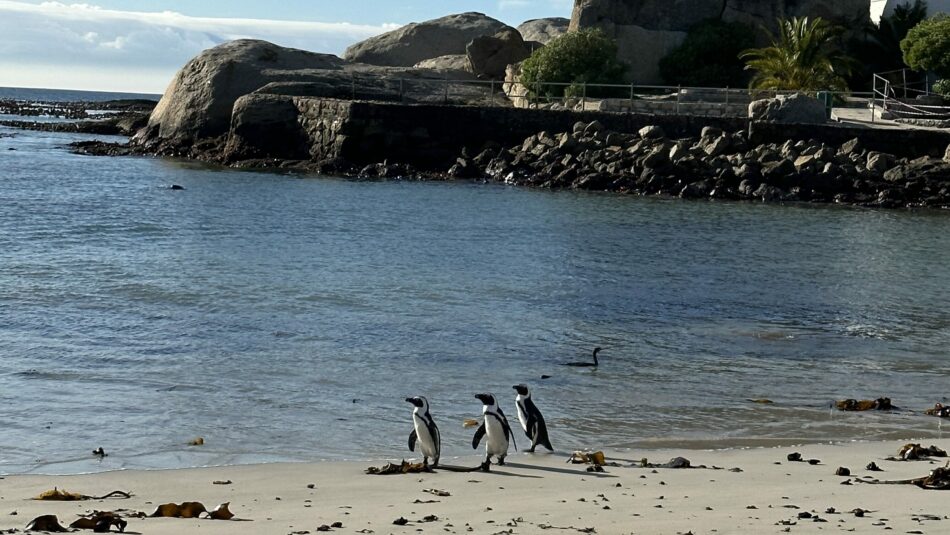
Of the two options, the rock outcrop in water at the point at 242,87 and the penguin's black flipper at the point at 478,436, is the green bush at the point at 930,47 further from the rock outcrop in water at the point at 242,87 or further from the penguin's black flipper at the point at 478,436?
the penguin's black flipper at the point at 478,436

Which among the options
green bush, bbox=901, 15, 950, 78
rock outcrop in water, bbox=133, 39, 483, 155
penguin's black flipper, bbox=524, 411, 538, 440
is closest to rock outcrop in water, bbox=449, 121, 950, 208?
green bush, bbox=901, 15, 950, 78

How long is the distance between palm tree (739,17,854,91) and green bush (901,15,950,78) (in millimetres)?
2644

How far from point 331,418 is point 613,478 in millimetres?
3123

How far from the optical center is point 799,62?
4362 centimetres

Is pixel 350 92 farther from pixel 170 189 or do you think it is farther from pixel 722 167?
pixel 722 167

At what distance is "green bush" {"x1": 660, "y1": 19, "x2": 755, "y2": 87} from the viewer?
156 feet

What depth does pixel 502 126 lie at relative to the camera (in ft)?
137

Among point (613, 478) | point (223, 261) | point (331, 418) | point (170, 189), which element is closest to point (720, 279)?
point (223, 261)

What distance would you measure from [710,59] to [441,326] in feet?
115

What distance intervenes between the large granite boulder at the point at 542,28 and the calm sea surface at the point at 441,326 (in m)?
34.2

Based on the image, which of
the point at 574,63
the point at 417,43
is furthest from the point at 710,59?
the point at 417,43

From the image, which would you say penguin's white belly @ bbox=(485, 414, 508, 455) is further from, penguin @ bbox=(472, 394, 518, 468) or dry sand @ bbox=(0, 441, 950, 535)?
dry sand @ bbox=(0, 441, 950, 535)

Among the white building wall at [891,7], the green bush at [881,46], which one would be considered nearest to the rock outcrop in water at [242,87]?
the green bush at [881,46]

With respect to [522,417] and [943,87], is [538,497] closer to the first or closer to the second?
[522,417]
